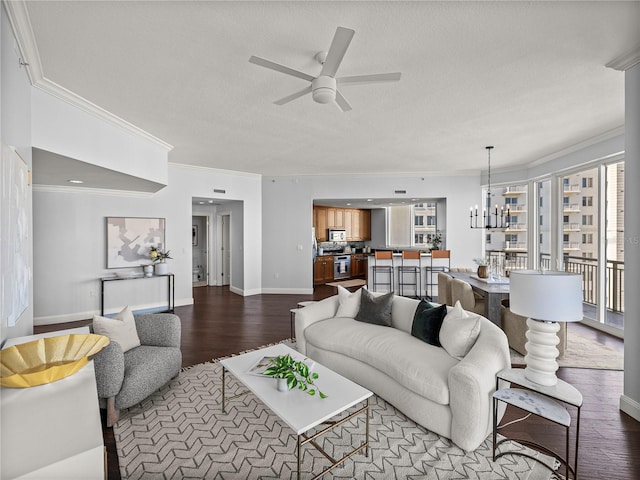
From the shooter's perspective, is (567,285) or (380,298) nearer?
(567,285)

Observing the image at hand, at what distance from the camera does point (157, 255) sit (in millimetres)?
5781

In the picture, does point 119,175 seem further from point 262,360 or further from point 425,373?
point 425,373

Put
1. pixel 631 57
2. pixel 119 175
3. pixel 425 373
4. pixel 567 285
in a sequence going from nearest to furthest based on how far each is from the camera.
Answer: pixel 567 285 → pixel 425 373 → pixel 631 57 → pixel 119 175

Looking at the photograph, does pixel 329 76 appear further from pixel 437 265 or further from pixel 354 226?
pixel 354 226

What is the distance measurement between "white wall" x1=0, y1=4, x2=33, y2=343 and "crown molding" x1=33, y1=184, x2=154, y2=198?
296cm

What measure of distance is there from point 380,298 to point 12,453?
9.79 feet

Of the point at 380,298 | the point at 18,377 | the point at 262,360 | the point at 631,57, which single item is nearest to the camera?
the point at 18,377

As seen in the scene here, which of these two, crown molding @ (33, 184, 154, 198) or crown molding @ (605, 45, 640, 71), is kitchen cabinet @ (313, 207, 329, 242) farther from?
crown molding @ (605, 45, 640, 71)

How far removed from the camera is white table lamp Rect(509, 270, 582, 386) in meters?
1.98

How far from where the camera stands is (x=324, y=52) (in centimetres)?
245

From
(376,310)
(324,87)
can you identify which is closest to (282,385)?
(376,310)

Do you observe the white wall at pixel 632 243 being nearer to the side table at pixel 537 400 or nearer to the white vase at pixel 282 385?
the side table at pixel 537 400

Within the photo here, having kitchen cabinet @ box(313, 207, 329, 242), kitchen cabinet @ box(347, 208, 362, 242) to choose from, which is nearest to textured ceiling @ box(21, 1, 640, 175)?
kitchen cabinet @ box(313, 207, 329, 242)

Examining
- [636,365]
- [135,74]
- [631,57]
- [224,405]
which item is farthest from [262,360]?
[631,57]
